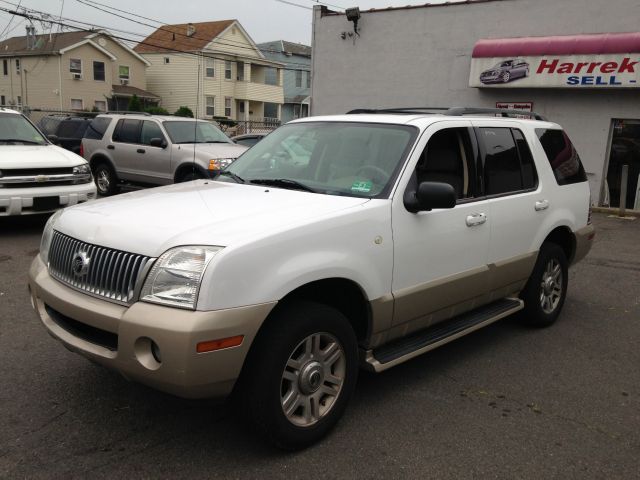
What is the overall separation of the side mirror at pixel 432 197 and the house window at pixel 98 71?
4175cm

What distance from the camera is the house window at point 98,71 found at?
4072 cm

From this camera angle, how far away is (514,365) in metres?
4.50

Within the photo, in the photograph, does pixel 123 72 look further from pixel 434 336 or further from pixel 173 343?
pixel 173 343

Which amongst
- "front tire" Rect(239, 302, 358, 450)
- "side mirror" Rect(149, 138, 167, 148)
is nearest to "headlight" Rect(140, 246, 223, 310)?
"front tire" Rect(239, 302, 358, 450)

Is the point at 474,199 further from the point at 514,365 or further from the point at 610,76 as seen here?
the point at 610,76

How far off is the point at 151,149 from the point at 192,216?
956 centimetres

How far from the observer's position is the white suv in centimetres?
278

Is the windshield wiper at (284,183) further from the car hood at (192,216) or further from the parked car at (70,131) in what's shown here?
the parked car at (70,131)

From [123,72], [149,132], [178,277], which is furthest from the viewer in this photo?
[123,72]

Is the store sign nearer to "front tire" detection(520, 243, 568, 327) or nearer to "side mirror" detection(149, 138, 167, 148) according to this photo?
"side mirror" detection(149, 138, 167, 148)

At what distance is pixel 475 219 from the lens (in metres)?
4.20

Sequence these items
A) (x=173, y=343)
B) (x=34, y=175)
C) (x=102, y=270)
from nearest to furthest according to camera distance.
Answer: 1. (x=173, y=343)
2. (x=102, y=270)
3. (x=34, y=175)

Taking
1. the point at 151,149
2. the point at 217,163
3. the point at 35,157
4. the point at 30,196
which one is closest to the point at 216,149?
the point at 217,163

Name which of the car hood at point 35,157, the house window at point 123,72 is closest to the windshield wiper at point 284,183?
the car hood at point 35,157
